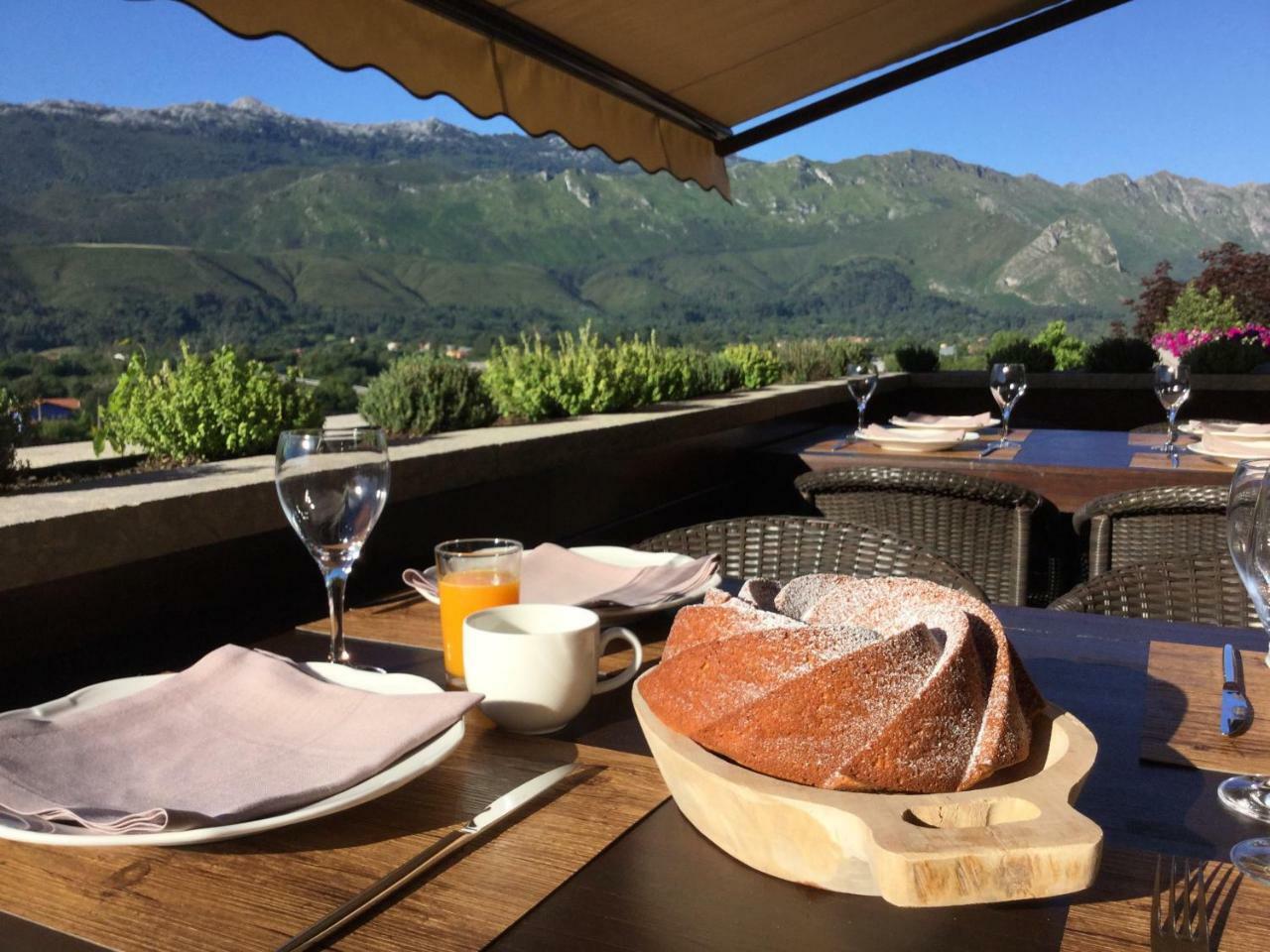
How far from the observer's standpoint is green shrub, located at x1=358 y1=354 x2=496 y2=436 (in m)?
3.77

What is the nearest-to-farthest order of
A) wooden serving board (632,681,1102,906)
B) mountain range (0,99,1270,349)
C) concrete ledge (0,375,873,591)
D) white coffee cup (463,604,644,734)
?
1. wooden serving board (632,681,1102,906)
2. white coffee cup (463,604,644,734)
3. concrete ledge (0,375,873,591)
4. mountain range (0,99,1270,349)

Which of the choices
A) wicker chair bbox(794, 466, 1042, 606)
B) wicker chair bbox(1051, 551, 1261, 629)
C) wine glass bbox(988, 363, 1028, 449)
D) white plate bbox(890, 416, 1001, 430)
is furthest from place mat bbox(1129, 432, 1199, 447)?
wicker chair bbox(1051, 551, 1261, 629)

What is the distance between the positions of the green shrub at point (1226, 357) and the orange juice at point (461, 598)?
749cm

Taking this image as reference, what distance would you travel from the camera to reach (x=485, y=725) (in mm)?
1036

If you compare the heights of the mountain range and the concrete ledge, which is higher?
the mountain range

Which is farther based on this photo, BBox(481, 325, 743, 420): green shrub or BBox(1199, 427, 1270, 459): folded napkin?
BBox(481, 325, 743, 420): green shrub

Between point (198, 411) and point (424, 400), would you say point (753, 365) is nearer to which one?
point (424, 400)

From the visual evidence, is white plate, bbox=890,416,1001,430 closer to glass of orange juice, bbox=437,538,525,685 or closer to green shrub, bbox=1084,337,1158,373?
glass of orange juice, bbox=437,538,525,685

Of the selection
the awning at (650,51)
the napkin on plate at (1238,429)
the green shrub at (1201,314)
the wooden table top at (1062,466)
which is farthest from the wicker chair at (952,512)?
the green shrub at (1201,314)

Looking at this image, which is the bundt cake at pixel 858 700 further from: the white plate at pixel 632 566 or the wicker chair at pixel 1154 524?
the wicker chair at pixel 1154 524

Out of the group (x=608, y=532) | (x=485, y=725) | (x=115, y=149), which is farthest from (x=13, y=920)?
(x=115, y=149)

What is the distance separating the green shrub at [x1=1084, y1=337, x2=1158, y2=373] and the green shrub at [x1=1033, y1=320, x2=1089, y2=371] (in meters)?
2.06

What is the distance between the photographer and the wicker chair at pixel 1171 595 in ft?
5.74

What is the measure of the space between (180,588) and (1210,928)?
1.96 metres
